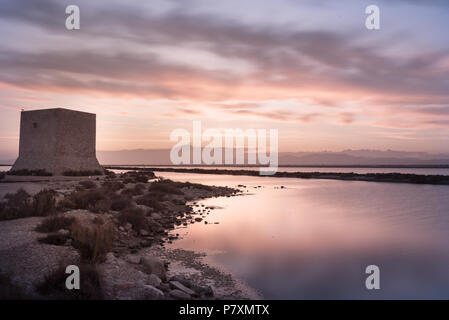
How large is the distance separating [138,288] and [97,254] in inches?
62.1

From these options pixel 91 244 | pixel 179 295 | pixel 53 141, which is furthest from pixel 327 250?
pixel 53 141

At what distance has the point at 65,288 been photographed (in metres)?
4.71

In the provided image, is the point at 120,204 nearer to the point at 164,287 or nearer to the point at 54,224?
the point at 54,224

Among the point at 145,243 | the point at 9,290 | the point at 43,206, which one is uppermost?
the point at 43,206

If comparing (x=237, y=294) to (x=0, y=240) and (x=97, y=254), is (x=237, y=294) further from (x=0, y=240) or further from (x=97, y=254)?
(x=0, y=240)

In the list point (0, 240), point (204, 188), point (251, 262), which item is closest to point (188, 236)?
point (251, 262)

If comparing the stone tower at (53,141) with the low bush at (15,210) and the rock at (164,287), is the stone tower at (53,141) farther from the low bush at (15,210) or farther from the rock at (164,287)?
the rock at (164,287)

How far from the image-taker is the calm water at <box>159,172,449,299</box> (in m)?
6.48

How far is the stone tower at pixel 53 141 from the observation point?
83.5 feet

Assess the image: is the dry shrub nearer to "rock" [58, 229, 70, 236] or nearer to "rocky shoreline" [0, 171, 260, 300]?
"rocky shoreline" [0, 171, 260, 300]

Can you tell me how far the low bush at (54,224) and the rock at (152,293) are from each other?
12.5 feet

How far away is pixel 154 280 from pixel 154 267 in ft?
1.96

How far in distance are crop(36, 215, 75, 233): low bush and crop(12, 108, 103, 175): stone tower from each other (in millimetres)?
18843
